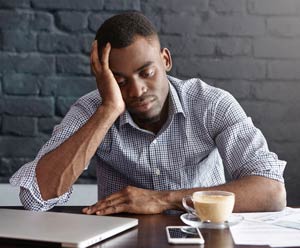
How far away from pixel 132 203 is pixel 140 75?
42 centimetres

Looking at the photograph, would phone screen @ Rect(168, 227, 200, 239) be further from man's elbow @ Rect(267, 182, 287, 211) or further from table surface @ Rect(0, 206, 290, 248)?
man's elbow @ Rect(267, 182, 287, 211)

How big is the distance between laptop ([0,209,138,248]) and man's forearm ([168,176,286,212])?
23cm

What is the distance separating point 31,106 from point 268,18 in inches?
37.7

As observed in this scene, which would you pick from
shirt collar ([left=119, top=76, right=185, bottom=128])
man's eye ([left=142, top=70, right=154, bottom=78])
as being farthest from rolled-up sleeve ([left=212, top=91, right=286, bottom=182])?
man's eye ([left=142, top=70, right=154, bottom=78])

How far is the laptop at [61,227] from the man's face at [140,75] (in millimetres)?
496

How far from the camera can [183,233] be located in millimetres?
1092

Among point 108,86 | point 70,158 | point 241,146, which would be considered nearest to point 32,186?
point 70,158

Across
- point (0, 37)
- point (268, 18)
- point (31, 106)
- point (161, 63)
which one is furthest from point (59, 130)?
point (268, 18)

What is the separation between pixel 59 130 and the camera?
1.64m

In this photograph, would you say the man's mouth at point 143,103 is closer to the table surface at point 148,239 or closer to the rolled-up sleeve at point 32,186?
the rolled-up sleeve at point 32,186

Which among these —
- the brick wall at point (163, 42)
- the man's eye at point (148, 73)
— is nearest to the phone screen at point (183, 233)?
the man's eye at point (148, 73)

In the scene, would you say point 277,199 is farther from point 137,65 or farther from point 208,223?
point 137,65

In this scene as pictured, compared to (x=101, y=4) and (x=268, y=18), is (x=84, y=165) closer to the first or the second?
(x=101, y=4)

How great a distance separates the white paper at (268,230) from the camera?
104 cm
